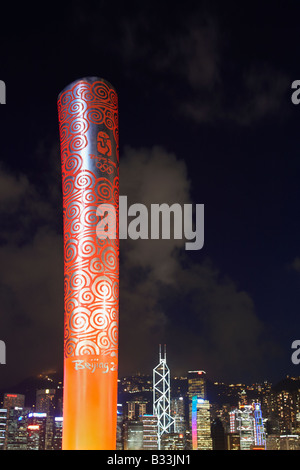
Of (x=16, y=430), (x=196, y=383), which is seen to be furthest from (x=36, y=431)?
(x=196, y=383)

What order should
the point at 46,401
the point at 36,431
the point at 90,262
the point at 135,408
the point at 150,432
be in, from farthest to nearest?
the point at 135,408 < the point at 46,401 < the point at 150,432 < the point at 36,431 < the point at 90,262

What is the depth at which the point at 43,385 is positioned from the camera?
26969 millimetres

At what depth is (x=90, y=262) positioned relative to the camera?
4.20 m

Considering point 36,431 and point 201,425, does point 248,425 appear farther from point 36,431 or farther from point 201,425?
point 36,431

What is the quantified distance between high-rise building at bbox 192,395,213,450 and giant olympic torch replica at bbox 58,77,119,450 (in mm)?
25638

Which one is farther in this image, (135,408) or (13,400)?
(135,408)

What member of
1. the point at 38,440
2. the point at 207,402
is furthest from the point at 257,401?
the point at 38,440

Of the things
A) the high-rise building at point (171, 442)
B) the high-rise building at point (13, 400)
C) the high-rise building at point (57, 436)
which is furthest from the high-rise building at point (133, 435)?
the high-rise building at point (13, 400)

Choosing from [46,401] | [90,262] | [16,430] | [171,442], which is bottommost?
[171,442]

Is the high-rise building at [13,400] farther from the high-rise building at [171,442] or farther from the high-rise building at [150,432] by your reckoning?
the high-rise building at [171,442]

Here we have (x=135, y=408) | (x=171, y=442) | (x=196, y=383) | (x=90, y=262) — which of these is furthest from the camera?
(x=196, y=383)

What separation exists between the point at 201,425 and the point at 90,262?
28196 mm

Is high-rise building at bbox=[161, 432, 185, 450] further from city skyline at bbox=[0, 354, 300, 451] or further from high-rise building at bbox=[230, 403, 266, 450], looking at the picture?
high-rise building at bbox=[230, 403, 266, 450]
